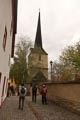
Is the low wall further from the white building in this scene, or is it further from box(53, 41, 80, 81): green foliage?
box(53, 41, 80, 81): green foliage

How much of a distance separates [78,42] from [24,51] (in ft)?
48.1

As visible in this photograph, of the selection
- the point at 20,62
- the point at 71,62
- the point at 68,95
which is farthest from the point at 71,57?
the point at 68,95

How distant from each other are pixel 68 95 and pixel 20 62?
2566 cm

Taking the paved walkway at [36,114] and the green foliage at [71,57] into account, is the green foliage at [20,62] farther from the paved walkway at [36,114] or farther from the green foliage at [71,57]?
the paved walkway at [36,114]

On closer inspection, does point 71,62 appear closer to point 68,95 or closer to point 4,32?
point 68,95

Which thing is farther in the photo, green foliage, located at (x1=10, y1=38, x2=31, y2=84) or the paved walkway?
green foliage, located at (x1=10, y1=38, x2=31, y2=84)

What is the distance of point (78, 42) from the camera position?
87.6ft

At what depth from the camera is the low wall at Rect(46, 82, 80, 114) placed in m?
7.50

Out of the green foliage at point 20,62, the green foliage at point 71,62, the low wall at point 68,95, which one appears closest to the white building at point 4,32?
the low wall at point 68,95

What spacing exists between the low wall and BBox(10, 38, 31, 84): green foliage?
23120 mm

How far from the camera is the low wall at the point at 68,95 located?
7497 millimetres

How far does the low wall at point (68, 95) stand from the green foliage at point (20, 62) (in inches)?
910

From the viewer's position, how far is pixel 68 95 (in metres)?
8.51

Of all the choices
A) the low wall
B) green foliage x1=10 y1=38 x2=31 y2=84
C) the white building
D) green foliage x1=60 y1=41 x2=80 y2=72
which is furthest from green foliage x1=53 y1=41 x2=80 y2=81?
the white building
